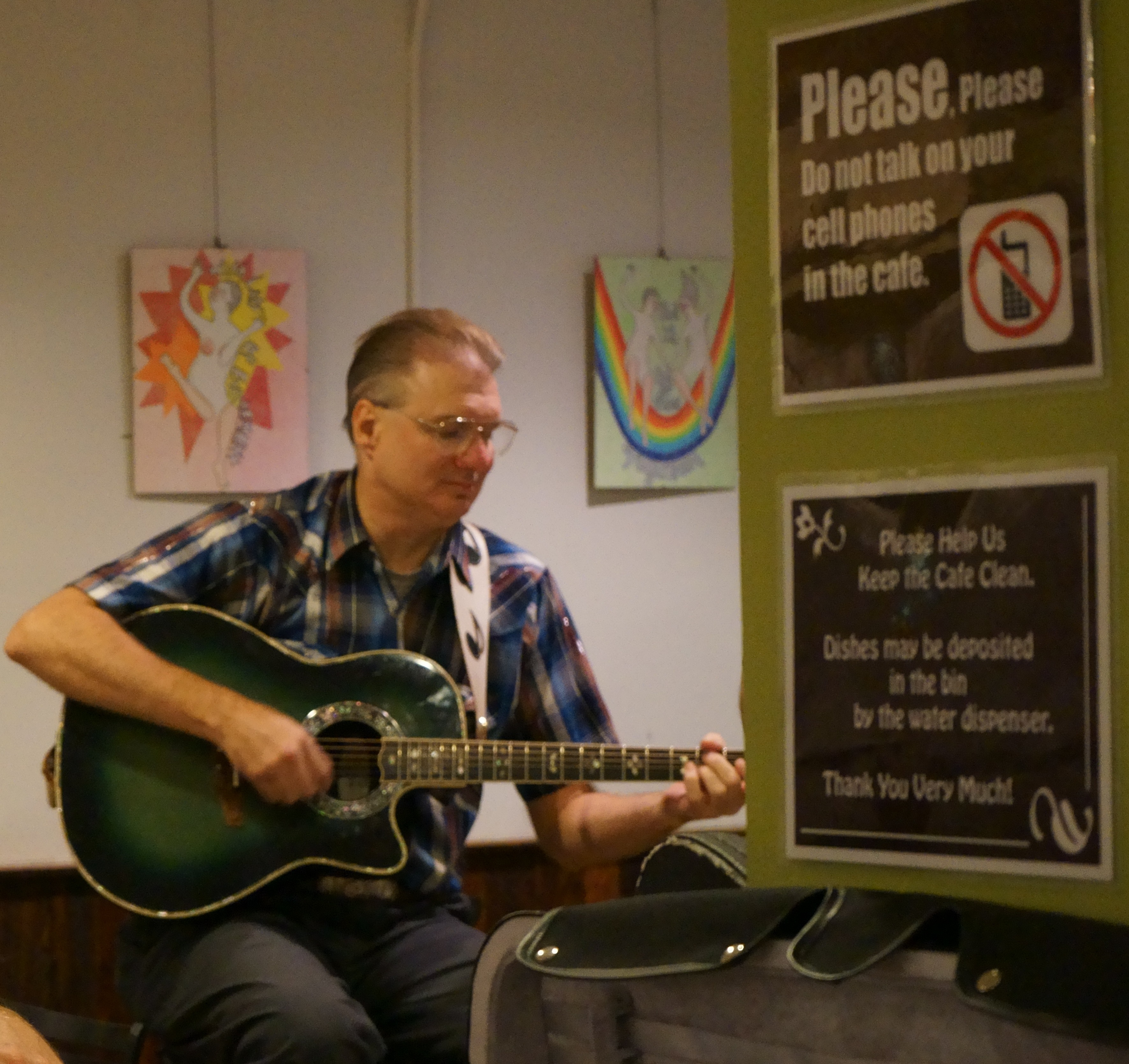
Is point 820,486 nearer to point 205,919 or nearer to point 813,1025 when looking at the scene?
point 813,1025

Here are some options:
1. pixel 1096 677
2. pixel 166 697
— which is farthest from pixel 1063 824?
pixel 166 697

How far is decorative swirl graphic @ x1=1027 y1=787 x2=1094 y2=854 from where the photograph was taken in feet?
1.96

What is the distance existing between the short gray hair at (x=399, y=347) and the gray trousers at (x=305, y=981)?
2.56ft

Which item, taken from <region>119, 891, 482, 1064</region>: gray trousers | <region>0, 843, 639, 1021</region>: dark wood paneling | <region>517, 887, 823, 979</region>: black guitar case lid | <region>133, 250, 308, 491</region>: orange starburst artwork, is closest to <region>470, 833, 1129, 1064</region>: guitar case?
<region>517, 887, 823, 979</region>: black guitar case lid

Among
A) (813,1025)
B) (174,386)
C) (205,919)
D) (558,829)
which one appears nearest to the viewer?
(813,1025)

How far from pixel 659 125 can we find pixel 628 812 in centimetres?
194

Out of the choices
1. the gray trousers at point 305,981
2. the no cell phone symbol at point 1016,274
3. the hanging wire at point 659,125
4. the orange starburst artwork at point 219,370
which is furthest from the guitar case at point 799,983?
the hanging wire at point 659,125

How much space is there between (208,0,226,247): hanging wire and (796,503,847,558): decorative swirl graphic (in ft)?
8.45

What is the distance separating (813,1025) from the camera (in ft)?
1.94

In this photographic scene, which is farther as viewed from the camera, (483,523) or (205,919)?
(483,523)

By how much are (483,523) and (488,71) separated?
3.68 ft

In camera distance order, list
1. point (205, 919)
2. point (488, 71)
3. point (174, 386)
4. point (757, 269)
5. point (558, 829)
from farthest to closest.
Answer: point (488, 71), point (174, 386), point (558, 829), point (205, 919), point (757, 269)

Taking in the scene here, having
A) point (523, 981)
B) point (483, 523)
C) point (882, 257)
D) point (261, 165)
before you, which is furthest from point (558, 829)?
point (261, 165)

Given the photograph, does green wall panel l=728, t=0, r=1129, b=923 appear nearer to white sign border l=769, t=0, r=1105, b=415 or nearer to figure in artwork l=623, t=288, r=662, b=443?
white sign border l=769, t=0, r=1105, b=415
